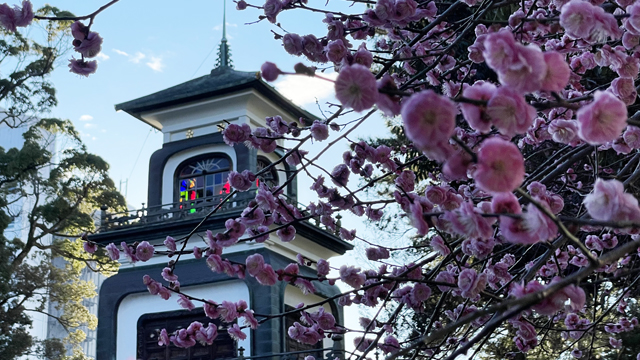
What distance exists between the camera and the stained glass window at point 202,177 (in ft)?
42.3

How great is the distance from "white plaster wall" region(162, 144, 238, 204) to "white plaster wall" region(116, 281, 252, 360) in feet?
6.25

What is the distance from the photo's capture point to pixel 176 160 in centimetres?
1338

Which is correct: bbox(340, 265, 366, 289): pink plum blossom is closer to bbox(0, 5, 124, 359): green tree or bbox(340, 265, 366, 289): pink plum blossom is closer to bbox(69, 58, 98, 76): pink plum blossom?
bbox(69, 58, 98, 76): pink plum blossom

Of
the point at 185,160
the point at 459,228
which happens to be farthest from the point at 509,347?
the point at 459,228

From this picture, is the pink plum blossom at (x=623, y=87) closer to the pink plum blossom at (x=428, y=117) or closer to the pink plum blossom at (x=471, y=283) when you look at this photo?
the pink plum blossom at (x=471, y=283)

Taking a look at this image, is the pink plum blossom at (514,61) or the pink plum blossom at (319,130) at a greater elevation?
the pink plum blossom at (319,130)

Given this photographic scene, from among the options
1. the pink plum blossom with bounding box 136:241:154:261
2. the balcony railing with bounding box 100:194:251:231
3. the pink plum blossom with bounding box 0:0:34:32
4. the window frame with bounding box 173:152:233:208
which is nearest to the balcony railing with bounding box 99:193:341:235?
the balcony railing with bounding box 100:194:251:231

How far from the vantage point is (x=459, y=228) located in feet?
5.43

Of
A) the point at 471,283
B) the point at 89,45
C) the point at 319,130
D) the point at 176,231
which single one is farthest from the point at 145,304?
the point at 471,283

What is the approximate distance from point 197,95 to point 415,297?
10.2 meters

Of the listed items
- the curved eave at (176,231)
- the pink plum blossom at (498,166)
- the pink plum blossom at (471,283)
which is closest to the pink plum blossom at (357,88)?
the pink plum blossom at (498,166)

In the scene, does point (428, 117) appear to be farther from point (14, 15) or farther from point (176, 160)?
point (176, 160)

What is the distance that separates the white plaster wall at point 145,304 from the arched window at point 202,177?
69.7 inches

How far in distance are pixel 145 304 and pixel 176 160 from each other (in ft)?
9.31
